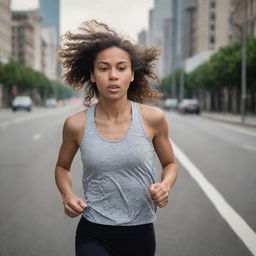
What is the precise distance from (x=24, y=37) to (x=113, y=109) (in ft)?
505

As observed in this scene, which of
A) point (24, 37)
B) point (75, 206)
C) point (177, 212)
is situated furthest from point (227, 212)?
point (24, 37)

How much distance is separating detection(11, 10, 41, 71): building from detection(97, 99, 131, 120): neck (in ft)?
481

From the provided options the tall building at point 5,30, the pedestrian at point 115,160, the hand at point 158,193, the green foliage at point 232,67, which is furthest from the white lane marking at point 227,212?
the tall building at point 5,30

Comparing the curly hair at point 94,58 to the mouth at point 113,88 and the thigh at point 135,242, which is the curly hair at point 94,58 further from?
the thigh at point 135,242

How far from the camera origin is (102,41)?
2.88m

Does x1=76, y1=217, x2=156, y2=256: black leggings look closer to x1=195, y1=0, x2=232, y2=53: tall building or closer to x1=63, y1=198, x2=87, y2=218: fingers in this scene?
x1=63, y1=198, x2=87, y2=218: fingers

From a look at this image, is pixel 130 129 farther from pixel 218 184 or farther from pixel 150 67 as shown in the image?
pixel 218 184

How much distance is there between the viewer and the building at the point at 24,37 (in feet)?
502

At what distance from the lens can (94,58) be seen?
2.89m

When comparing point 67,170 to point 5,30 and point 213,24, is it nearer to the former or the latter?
point 5,30

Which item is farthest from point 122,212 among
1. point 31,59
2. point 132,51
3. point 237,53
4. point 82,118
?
point 31,59

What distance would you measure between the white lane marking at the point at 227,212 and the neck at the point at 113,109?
9.13 ft

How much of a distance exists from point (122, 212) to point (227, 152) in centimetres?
1327

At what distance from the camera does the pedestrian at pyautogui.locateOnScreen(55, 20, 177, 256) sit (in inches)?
106
